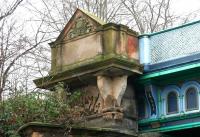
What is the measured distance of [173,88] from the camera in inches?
497

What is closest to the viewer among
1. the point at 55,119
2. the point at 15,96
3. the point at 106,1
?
the point at 55,119

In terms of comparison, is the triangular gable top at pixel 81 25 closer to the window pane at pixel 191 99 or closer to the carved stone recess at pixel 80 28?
the carved stone recess at pixel 80 28

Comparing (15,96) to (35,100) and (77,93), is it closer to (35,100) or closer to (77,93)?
(35,100)

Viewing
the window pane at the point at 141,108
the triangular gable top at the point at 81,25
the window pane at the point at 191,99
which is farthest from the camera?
the triangular gable top at the point at 81,25

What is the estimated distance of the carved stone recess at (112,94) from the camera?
1256cm

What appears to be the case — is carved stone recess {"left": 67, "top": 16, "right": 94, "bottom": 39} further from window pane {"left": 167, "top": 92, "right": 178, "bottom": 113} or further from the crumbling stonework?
window pane {"left": 167, "top": 92, "right": 178, "bottom": 113}

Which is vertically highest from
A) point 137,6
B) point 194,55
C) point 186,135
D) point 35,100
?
point 137,6

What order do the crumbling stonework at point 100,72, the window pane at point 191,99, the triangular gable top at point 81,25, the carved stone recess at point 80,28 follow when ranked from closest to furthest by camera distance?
1. the window pane at point 191,99
2. the crumbling stonework at point 100,72
3. the triangular gable top at point 81,25
4. the carved stone recess at point 80,28

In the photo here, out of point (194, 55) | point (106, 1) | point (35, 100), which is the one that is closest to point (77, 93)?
point (35, 100)

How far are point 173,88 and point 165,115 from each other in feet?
2.27

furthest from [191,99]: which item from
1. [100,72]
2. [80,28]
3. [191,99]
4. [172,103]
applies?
[80,28]

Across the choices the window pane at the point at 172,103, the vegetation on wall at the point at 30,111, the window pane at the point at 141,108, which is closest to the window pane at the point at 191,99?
the window pane at the point at 172,103

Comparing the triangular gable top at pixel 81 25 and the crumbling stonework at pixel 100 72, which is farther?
the triangular gable top at pixel 81 25

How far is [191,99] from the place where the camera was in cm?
1227
